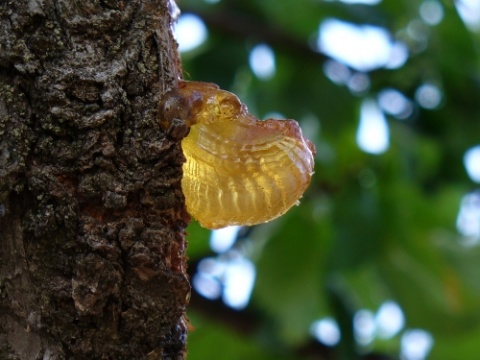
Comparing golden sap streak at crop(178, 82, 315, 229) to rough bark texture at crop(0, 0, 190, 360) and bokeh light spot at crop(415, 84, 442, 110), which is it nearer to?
rough bark texture at crop(0, 0, 190, 360)

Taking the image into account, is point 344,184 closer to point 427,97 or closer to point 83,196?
point 427,97

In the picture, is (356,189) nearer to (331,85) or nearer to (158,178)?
(331,85)

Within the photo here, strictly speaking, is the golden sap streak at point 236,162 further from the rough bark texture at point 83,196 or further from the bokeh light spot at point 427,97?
the bokeh light spot at point 427,97

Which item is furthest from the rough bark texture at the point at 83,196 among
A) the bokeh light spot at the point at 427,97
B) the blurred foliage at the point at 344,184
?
the bokeh light spot at the point at 427,97

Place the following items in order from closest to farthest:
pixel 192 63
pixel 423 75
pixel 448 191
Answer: pixel 192 63 < pixel 423 75 < pixel 448 191

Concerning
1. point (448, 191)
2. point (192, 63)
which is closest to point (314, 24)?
point (192, 63)

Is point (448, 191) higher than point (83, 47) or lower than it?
lower
